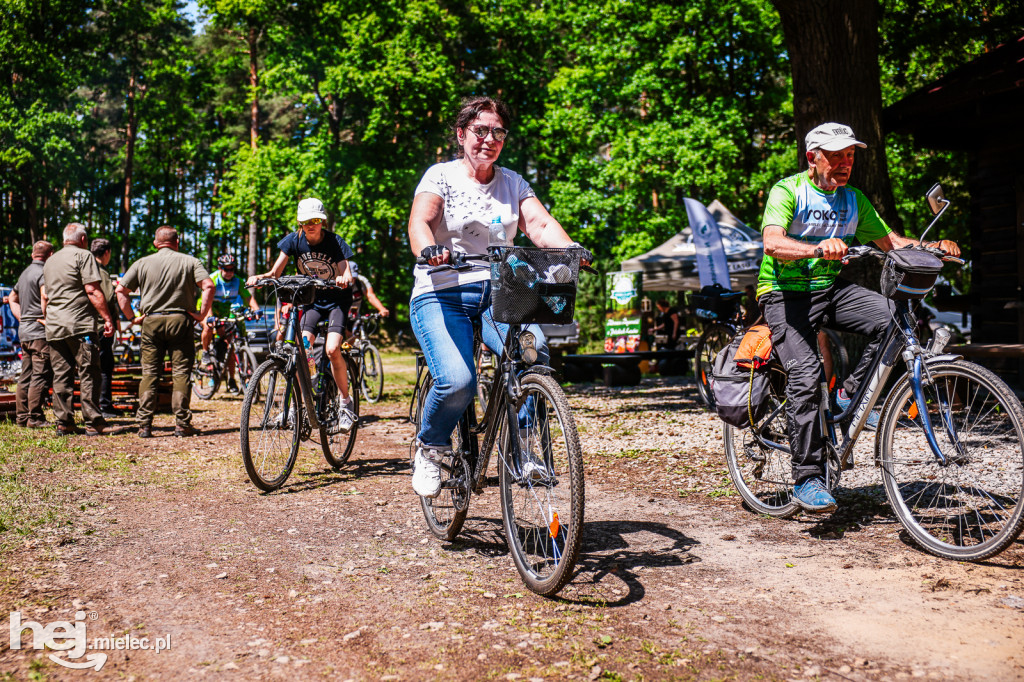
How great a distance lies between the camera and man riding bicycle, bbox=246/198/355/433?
6492 millimetres

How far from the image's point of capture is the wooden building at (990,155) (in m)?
10.1

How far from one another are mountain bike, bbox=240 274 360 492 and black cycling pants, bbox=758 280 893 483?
11.0 feet

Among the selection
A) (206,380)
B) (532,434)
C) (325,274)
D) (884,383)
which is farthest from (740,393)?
(206,380)

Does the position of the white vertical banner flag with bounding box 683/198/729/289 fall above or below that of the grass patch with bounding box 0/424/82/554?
above

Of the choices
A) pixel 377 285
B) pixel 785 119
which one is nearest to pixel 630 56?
pixel 785 119

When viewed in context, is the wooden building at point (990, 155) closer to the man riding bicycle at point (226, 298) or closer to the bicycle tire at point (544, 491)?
the bicycle tire at point (544, 491)

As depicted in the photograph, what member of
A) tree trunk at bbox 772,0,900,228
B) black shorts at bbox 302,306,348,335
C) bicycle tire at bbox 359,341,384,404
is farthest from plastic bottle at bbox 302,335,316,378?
bicycle tire at bbox 359,341,384,404

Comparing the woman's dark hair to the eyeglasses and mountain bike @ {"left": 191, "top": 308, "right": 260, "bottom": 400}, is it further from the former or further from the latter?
mountain bike @ {"left": 191, "top": 308, "right": 260, "bottom": 400}

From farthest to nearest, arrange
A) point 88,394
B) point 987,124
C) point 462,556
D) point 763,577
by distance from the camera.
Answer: point 987,124 < point 88,394 < point 462,556 < point 763,577

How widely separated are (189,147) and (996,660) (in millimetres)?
41138

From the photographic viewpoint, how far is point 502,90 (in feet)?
110

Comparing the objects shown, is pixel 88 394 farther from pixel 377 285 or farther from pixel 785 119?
pixel 377 285

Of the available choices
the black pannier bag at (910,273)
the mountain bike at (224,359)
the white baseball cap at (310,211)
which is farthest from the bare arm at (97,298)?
the black pannier bag at (910,273)

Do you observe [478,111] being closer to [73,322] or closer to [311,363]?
[311,363]
